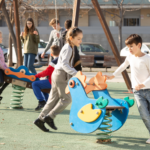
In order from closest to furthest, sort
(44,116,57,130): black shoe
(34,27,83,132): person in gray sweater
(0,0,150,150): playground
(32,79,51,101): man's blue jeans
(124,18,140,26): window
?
(0,0,150,150): playground, (34,27,83,132): person in gray sweater, (44,116,57,130): black shoe, (32,79,51,101): man's blue jeans, (124,18,140,26): window

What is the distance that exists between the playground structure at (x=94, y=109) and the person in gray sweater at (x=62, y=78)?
13.2 inches

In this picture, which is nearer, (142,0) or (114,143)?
(114,143)

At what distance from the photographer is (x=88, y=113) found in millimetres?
4109

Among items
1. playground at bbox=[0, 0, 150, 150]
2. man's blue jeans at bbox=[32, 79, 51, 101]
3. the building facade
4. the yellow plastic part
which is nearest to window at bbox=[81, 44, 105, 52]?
the building facade

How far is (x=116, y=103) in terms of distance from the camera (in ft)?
14.7

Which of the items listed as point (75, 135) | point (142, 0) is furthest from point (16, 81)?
point (142, 0)

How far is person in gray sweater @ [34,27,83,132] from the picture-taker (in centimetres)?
466

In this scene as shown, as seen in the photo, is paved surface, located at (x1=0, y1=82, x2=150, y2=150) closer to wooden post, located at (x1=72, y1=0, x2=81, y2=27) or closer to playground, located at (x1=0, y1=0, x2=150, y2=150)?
playground, located at (x1=0, y1=0, x2=150, y2=150)

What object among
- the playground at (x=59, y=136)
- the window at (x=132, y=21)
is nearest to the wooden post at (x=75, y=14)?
the playground at (x=59, y=136)

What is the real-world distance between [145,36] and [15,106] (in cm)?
2708

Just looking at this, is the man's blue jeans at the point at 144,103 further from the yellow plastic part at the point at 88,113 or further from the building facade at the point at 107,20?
the building facade at the point at 107,20

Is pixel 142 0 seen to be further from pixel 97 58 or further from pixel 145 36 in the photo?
pixel 97 58

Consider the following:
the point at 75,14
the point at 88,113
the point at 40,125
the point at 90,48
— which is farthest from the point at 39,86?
the point at 90,48

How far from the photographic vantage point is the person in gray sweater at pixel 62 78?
4.66 meters
